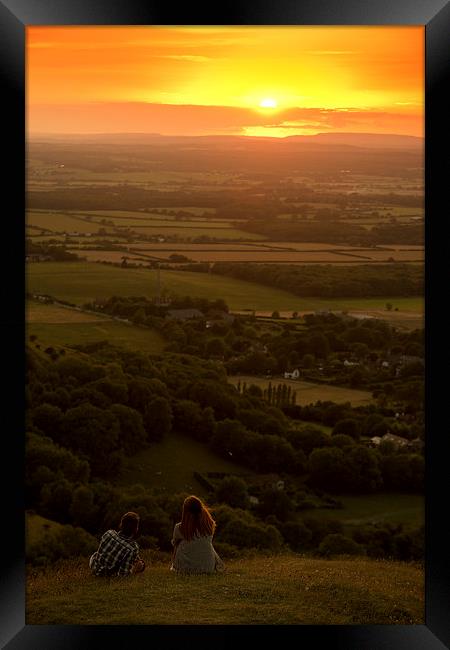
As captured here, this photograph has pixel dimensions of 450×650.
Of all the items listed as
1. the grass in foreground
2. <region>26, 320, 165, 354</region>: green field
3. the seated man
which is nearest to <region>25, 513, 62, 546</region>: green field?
the grass in foreground

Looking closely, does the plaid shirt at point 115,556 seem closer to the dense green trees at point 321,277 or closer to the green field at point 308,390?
the green field at point 308,390

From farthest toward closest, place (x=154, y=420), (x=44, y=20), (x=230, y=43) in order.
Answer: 1. (x=154, y=420)
2. (x=230, y=43)
3. (x=44, y=20)

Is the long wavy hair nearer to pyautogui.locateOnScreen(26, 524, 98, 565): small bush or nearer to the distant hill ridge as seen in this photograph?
pyautogui.locateOnScreen(26, 524, 98, 565): small bush

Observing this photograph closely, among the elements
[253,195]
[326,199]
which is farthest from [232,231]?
[326,199]

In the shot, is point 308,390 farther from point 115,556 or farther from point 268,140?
point 115,556

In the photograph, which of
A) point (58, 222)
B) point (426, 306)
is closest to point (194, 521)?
point (426, 306)

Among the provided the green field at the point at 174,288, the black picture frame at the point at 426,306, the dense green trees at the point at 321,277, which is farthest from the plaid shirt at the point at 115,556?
the dense green trees at the point at 321,277

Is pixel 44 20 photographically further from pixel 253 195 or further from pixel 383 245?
pixel 383 245
